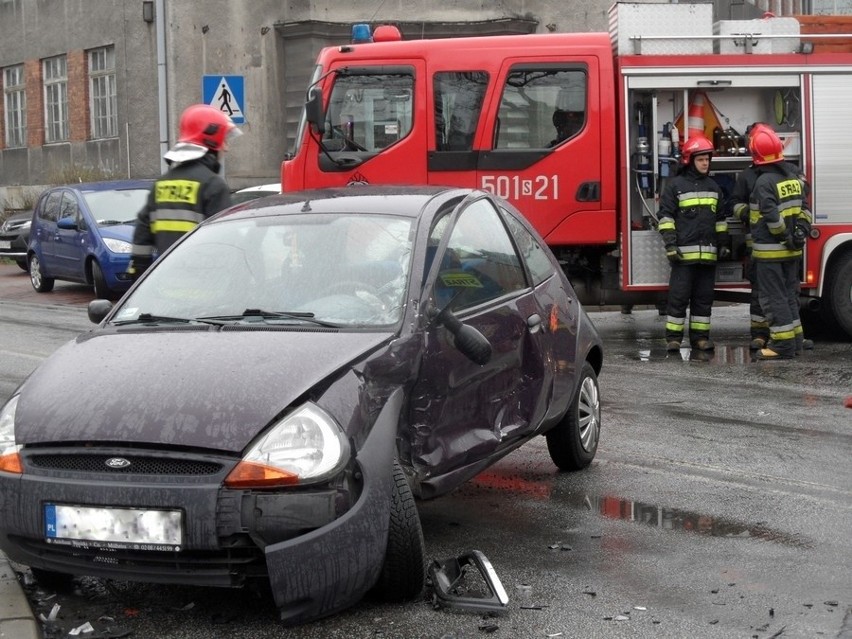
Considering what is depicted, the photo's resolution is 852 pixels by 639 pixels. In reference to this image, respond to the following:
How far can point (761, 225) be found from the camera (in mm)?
11781

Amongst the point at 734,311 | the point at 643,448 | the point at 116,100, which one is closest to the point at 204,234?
the point at 643,448

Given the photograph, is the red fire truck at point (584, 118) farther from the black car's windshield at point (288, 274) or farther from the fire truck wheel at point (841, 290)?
the black car's windshield at point (288, 274)

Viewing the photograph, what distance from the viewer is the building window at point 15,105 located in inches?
1315

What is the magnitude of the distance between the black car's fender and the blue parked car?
12952 mm

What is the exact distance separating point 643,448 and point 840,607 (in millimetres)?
3067

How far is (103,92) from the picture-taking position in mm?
30359

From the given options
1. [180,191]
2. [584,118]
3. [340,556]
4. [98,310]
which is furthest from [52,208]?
[340,556]

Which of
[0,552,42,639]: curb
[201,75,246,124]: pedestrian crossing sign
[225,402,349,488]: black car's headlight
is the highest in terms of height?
[201,75,246,124]: pedestrian crossing sign

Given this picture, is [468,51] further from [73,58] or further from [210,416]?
[73,58]

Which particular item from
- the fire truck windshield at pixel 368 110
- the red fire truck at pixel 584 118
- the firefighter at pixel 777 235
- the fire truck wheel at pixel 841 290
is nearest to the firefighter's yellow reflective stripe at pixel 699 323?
the red fire truck at pixel 584 118

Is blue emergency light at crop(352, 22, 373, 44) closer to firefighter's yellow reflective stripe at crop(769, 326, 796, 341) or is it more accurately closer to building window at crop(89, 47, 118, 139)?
firefighter's yellow reflective stripe at crop(769, 326, 796, 341)

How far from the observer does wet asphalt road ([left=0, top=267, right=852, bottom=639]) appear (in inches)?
185

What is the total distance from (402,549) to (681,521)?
1.91 m

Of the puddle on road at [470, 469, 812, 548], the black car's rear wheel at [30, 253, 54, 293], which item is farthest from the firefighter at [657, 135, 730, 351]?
the black car's rear wheel at [30, 253, 54, 293]
